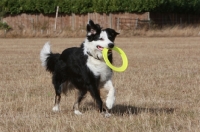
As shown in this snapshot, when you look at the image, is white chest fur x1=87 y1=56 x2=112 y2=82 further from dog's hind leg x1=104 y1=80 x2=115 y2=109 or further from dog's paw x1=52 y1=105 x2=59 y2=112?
dog's paw x1=52 y1=105 x2=59 y2=112

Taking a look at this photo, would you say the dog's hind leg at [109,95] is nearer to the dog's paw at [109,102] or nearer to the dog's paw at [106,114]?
the dog's paw at [109,102]

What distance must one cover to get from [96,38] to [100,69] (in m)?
0.51

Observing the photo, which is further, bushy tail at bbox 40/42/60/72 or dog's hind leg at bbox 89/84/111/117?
bushy tail at bbox 40/42/60/72

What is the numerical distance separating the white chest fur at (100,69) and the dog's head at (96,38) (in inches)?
3.8

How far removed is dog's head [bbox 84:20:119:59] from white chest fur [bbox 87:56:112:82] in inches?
3.8

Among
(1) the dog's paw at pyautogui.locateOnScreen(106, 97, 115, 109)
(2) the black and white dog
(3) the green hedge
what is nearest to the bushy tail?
(2) the black and white dog

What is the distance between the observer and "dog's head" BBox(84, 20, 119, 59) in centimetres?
805

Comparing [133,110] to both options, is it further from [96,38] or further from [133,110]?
[96,38]

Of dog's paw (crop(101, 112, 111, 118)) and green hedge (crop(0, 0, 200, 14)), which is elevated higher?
green hedge (crop(0, 0, 200, 14))

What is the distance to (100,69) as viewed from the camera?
8.09m

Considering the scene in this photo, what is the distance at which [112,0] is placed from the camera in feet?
151

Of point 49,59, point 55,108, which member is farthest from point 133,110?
point 49,59

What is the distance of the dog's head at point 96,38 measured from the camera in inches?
317

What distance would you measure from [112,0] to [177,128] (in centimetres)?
3990
